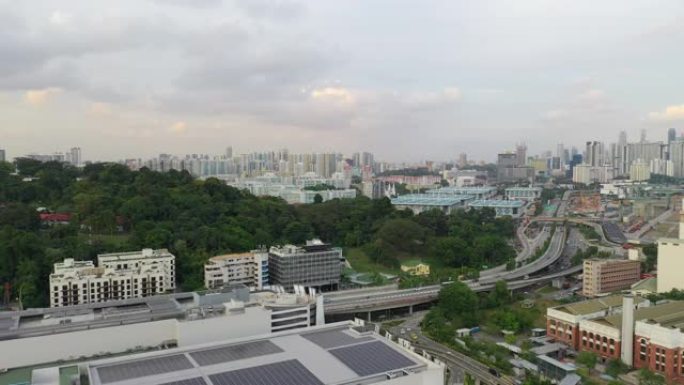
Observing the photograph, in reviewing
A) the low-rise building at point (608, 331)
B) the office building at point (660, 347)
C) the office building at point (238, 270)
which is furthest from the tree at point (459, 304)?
the office building at point (238, 270)

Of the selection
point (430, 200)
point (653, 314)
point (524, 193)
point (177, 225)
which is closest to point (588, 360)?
point (653, 314)

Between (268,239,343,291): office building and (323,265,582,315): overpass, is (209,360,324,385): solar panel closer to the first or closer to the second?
(323,265,582,315): overpass

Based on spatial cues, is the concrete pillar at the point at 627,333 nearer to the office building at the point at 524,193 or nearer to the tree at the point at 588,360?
the tree at the point at 588,360

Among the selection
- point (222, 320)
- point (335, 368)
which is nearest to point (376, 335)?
point (335, 368)

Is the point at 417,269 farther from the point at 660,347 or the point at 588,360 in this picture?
the point at 660,347

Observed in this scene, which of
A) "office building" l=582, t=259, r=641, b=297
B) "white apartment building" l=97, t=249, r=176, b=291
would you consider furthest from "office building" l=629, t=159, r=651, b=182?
"white apartment building" l=97, t=249, r=176, b=291

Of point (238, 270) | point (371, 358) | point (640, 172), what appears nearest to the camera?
point (371, 358)

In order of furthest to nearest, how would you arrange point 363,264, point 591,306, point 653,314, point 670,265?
point 363,264 → point 670,265 → point 591,306 → point 653,314
